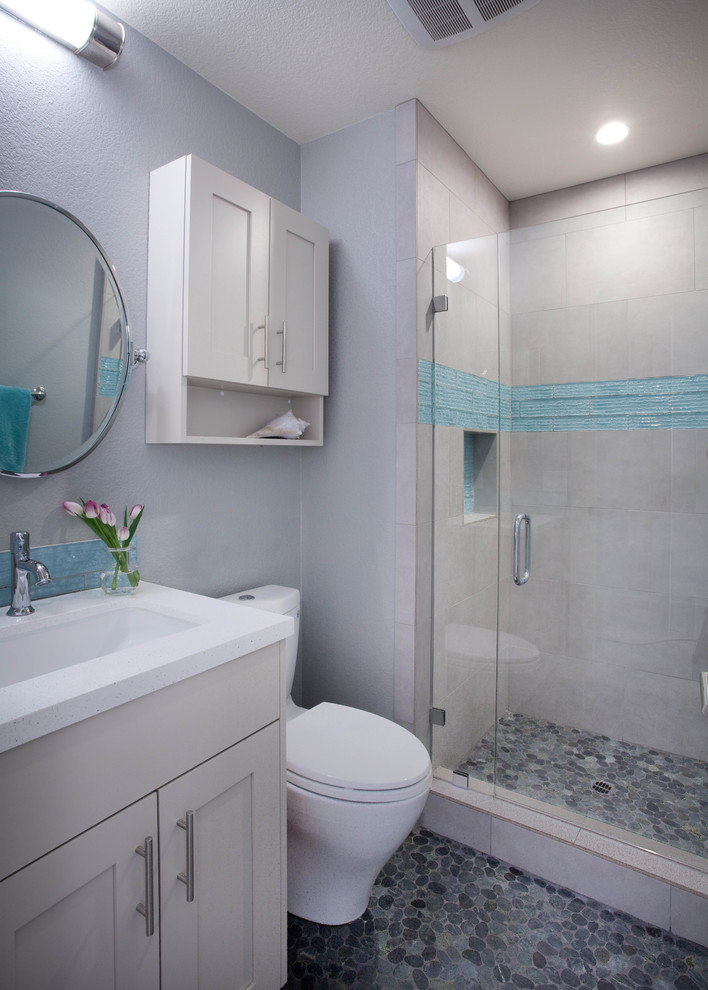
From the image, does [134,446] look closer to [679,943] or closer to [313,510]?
[313,510]

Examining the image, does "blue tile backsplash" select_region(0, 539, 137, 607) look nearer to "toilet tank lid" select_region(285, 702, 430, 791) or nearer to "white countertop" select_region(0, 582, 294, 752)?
"white countertop" select_region(0, 582, 294, 752)

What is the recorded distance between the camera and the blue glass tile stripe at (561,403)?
6.08 feet

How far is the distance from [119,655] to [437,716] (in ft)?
4.52

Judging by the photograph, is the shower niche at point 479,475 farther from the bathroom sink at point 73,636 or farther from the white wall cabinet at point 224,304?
the bathroom sink at point 73,636

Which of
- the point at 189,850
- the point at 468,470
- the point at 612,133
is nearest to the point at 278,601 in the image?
the point at 468,470

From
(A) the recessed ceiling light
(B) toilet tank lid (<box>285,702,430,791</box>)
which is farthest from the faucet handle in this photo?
(A) the recessed ceiling light

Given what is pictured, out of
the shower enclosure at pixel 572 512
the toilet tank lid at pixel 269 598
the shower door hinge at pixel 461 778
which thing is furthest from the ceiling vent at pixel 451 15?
the shower door hinge at pixel 461 778

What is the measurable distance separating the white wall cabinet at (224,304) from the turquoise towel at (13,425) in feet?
1.15

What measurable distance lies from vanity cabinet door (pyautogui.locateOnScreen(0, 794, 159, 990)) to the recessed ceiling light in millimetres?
2540

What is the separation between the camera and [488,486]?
2027 millimetres

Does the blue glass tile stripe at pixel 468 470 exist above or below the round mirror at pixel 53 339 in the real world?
below

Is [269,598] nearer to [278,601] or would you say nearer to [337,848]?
[278,601]

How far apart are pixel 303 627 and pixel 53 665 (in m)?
1.15

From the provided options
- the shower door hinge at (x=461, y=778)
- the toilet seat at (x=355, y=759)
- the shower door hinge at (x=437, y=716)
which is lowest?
the shower door hinge at (x=461, y=778)
